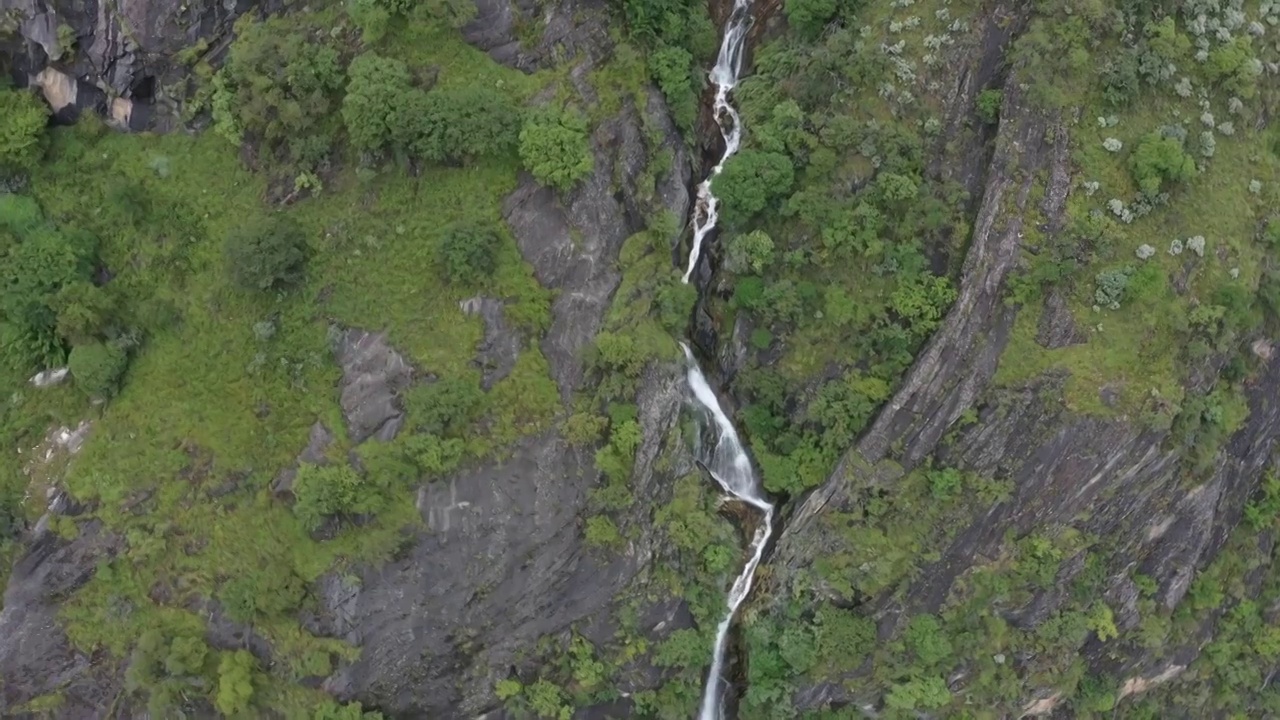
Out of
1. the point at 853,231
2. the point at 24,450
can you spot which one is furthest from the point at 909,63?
the point at 24,450

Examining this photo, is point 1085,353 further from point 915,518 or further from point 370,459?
point 370,459

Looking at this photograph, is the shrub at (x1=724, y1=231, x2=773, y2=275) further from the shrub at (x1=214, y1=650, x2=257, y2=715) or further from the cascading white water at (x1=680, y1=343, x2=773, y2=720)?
the shrub at (x1=214, y1=650, x2=257, y2=715)

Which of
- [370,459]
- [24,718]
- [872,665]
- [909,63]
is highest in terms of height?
[909,63]

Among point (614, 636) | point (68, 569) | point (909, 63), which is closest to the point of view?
point (68, 569)

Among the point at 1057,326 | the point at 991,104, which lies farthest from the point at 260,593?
the point at 991,104

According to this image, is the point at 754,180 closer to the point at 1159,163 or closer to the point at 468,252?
the point at 468,252

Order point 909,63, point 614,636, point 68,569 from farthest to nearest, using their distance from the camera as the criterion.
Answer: point 909,63
point 614,636
point 68,569

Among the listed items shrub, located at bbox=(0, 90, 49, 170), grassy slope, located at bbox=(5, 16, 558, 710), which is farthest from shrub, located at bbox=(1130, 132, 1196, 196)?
shrub, located at bbox=(0, 90, 49, 170)
